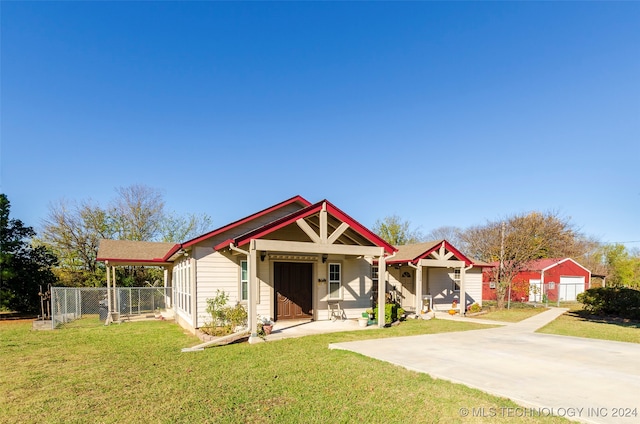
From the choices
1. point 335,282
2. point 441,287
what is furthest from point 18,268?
point 441,287

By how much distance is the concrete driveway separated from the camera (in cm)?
459

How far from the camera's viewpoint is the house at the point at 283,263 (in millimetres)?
10336

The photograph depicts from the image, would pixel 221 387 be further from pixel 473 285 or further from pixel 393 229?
pixel 393 229

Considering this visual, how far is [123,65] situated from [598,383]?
663 inches

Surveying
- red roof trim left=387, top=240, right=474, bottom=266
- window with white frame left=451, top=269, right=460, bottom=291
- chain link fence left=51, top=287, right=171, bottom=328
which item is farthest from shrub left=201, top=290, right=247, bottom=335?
window with white frame left=451, top=269, right=460, bottom=291

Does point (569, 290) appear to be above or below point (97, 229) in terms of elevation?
below

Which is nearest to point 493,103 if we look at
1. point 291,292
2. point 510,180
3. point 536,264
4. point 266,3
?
point 510,180

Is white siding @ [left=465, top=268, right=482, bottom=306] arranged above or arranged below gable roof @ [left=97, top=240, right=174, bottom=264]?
below

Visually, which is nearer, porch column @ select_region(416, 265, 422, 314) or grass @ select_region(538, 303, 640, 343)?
grass @ select_region(538, 303, 640, 343)

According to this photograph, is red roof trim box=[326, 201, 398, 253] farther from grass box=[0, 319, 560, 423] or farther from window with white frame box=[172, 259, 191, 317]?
window with white frame box=[172, 259, 191, 317]

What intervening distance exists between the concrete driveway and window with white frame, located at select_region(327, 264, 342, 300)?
3.78 metres

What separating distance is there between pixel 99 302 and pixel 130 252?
3539 millimetres

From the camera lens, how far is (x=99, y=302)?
16469 mm

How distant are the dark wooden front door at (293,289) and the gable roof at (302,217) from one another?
2.58 metres
